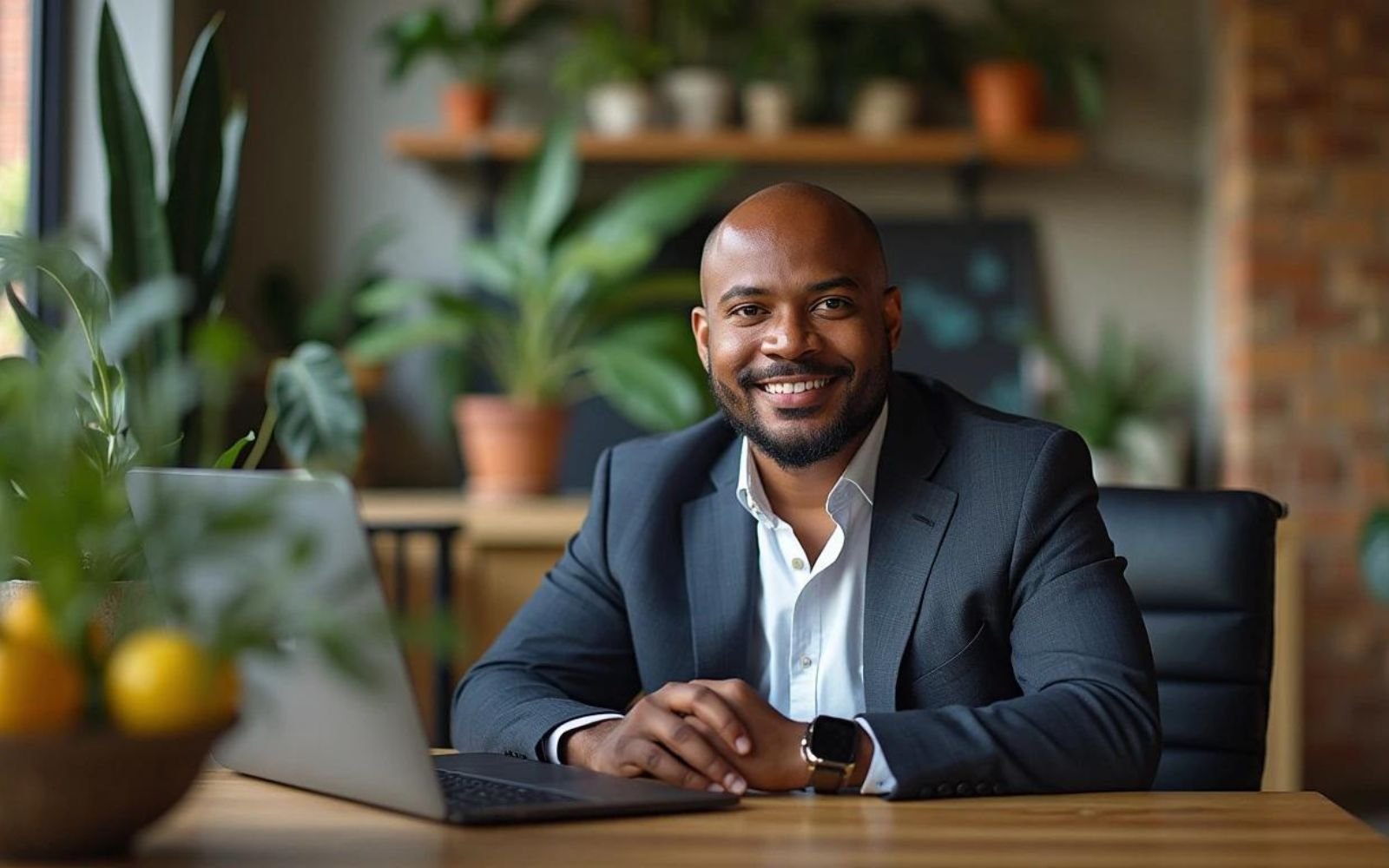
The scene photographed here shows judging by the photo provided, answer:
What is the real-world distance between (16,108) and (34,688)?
2.91 m

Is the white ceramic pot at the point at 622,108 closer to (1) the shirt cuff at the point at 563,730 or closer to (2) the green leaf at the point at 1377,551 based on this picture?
(2) the green leaf at the point at 1377,551

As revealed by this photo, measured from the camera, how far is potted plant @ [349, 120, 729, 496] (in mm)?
3791

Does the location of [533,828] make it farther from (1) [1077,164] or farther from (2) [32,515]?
(1) [1077,164]

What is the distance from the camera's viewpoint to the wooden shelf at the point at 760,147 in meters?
4.19

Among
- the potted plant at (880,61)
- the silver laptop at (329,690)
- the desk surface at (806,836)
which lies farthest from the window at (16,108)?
the desk surface at (806,836)

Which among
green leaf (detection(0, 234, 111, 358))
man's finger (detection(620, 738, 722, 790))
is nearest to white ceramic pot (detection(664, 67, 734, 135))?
green leaf (detection(0, 234, 111, 358))

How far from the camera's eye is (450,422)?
4266mm

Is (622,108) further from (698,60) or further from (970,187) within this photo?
(970,187)

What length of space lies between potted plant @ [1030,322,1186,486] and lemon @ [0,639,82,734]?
3.38 m

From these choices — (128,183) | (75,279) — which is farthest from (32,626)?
(128,183)

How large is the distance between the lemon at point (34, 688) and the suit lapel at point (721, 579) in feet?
3.35

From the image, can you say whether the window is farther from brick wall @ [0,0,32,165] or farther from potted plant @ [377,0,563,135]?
potted plant @ [377,0,563,135]

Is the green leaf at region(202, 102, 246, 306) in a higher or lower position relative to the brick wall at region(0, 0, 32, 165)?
lower

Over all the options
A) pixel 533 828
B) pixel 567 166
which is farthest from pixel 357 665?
pixel 567 166
